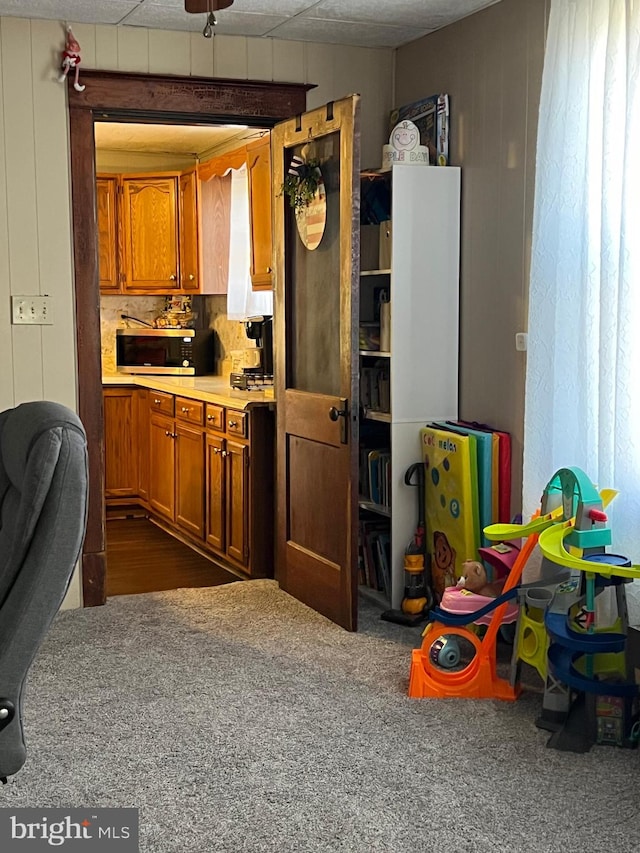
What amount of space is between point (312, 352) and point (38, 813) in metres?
2.54

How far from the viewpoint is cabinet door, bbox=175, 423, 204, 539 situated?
5855mm

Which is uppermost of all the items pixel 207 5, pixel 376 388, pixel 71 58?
pixel 71 58

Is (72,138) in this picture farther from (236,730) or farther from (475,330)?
(236,730)

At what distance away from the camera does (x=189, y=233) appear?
709 centimetres

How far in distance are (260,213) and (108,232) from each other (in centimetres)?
211

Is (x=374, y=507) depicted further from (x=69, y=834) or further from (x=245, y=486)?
(x=69, y=834)

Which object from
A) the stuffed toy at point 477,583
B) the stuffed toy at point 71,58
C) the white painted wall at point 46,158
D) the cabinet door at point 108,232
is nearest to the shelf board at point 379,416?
the stuffed toy at point 477,583

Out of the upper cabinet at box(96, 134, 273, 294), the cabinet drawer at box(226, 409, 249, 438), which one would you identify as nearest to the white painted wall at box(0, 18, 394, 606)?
the cabinet drawer at box(226, 409, 249, 438)

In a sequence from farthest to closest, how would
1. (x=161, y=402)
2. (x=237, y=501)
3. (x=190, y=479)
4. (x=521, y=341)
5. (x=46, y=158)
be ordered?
(x=161, y=402)
(x=190, y=479)
(x=237, y=501)
(x=46, y=158)
(x=521, y=341)

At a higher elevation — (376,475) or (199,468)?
(376,475)

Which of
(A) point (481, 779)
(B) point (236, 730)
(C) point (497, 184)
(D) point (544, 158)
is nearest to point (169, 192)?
(C) point (497, 184)

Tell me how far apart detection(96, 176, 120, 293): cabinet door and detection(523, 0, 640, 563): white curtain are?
417 cm

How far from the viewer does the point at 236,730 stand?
337 cm

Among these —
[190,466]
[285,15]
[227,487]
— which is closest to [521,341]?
[285,15]
